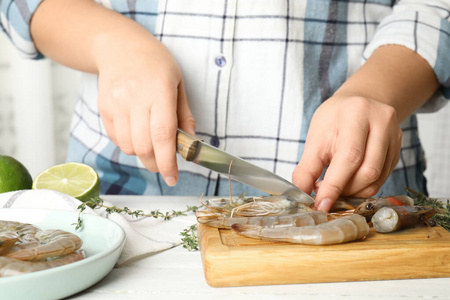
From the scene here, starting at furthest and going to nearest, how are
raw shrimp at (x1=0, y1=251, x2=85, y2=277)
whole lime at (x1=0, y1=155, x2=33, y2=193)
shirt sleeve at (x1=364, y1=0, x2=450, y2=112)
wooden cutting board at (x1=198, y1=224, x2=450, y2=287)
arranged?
shirt sleeve at (x1=364, y1=0, x2=450, y2=112) → whole lime at (x1=0, y1=155, x2=33, y2=193) → wooden cutting board at (x1=198, y1=224, x2=450, y2=287) → raw shrimp at (x1=0, y1=251, x2=85, y2=277)

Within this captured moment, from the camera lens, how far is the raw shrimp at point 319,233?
2.65 feet

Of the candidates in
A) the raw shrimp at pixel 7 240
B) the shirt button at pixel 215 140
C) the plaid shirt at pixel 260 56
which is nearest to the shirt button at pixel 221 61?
the plaid shirt at pixel 260 56

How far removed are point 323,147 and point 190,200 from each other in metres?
0.37

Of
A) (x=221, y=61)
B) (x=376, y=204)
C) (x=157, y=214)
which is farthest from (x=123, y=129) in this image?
(x=376, y=204)

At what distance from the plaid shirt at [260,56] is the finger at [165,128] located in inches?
13.3

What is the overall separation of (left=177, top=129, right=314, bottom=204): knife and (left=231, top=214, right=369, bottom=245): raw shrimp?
0.20 m

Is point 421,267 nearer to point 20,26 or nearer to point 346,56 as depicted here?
point 346,56

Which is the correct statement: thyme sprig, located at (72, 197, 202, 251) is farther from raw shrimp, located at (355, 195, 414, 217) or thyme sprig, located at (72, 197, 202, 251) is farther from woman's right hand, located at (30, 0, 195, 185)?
raw shrimp, located at (355, 195, 414, 217)

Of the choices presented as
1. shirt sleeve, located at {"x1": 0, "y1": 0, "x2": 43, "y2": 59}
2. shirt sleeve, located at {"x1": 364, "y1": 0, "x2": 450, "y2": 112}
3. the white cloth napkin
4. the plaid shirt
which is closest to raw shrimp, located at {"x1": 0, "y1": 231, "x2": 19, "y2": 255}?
the white cloth napkin

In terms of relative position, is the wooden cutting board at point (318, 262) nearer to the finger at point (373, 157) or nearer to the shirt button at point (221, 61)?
the finger at point (373, 157)

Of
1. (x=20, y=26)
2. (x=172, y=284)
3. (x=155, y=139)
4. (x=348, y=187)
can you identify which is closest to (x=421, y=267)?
(x=348, y=187)

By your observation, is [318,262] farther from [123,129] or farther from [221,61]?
[221,61]

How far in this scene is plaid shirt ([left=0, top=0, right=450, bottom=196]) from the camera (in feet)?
4.37

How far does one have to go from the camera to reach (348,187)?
1.04 m
